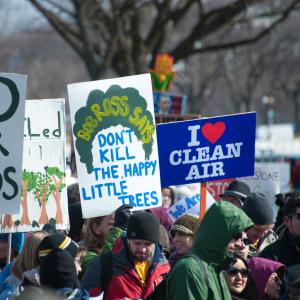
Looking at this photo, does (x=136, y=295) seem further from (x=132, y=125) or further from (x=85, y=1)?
(x=85, y=1)

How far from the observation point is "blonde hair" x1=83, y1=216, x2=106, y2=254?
23.1ft

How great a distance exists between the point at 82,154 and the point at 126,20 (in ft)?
47.8

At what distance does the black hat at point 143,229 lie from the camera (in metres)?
5.94

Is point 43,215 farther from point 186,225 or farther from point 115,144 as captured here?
point 186,225

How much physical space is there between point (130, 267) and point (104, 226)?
127 centimetres

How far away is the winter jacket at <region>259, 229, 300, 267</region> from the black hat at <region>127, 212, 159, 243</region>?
43.9 inches

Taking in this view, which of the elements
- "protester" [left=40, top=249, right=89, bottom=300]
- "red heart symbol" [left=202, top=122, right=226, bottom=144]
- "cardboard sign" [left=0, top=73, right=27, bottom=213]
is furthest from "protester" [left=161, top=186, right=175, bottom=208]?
Answer: "protester" [left=40, top=249, right=89, bottom=300]

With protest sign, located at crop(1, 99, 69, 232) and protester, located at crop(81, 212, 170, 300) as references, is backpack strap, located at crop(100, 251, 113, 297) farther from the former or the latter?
protest sign, located at crop(1, 99, 69, 232)

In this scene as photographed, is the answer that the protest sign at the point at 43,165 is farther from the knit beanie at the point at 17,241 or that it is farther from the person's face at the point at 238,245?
the person's face at the point at 238,245

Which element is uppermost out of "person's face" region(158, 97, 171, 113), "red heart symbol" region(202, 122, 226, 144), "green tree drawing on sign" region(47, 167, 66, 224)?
"person's face" region(158, 97, 171, 113)

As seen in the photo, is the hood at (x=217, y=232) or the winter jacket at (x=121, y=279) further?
the winter jacket at (x=121, y=279)

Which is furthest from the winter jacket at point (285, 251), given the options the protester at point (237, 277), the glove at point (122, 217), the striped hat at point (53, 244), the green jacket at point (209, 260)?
the striped hat at point (53, 244)

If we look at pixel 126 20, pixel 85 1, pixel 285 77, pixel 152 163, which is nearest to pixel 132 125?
pixel 152 163

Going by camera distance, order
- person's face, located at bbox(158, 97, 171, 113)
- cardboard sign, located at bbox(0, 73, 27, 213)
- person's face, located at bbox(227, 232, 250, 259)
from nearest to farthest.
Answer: person's face, located at bbox(227, 232, 250, 259)
cardboard sign, located at bbox(0, 73, 27, 213)
person's face, located at bbox(158, 97, 171, 113)
